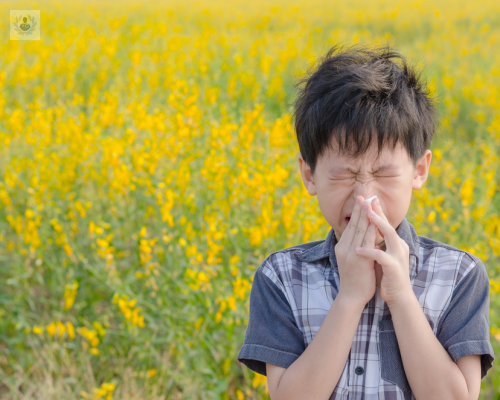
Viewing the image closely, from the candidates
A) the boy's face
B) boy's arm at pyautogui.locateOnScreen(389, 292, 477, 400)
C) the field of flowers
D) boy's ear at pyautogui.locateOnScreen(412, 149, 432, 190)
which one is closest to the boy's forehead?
the boy's face

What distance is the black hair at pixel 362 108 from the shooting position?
39.1 inches

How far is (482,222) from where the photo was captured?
89.6 inches

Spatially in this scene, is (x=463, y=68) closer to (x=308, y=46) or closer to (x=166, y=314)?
(x=308, y=46)

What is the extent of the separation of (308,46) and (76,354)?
453 centimetres

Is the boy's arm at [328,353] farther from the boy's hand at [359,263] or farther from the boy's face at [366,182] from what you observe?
the boy's face at [366,182]

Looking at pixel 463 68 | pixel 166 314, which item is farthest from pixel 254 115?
pixel 463 68

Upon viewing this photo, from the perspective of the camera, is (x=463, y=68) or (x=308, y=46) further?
(x=308, y=46)

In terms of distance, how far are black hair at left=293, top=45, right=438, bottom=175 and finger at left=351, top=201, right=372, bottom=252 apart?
0.36ft

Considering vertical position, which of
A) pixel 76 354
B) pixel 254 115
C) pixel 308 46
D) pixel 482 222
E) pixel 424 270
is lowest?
pixel 76 354

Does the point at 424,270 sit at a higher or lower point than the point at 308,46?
lower

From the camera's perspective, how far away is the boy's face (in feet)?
3.22

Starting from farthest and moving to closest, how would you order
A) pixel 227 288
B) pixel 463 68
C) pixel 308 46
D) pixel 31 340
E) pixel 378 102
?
pixel 308 46 < pixel 463 68 < pixel 31 340 < pixel 227 288 < pixel 378 102

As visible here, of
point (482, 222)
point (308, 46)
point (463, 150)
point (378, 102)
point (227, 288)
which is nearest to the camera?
point (378, 102)

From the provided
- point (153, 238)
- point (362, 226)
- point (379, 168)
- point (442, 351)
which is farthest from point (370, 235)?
point (153, 238)
